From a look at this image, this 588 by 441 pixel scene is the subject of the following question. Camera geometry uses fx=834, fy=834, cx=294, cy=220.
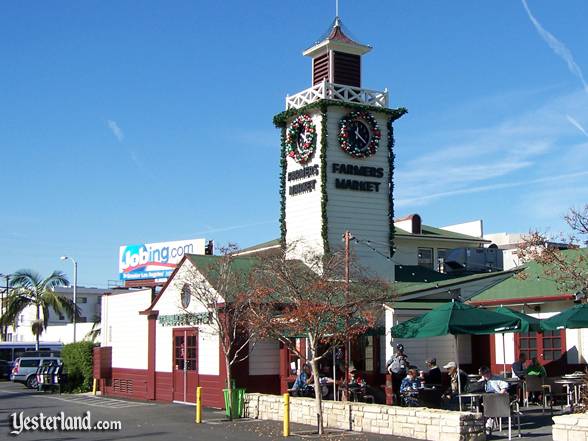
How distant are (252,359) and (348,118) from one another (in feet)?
31.6

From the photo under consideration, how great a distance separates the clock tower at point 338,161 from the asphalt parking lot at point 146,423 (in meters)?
7.64

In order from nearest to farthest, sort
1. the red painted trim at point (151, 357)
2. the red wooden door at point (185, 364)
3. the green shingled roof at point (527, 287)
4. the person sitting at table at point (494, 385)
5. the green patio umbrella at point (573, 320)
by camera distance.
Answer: the person sitting at table at point (494, 385)
the green patio umbrella at point (573, 320)
the green shingled roof at point (527, 287)
the red wooden door at point (185, 364)
the red painted trim at point (151, 357)

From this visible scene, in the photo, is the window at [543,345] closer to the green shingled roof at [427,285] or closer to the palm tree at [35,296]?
the green shingled roof at [427,285]

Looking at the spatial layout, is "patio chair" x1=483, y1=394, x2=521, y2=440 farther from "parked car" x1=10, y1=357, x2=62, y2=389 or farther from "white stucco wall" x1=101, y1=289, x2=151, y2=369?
"parked car" x1=10, y1=357, x2=62, y2=389

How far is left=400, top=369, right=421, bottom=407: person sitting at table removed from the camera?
18.9 meters

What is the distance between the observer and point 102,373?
32594 mm

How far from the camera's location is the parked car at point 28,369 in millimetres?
39500

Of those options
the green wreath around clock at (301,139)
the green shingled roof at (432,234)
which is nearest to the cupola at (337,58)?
the green wreath around clock at (301,139)

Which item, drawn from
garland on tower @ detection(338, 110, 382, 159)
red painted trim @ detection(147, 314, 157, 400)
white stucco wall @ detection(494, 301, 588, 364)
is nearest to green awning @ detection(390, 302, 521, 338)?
white stucco wall @ detection(494, 301, 588, 364)

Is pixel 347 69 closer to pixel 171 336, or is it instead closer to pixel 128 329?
pixel 171 336

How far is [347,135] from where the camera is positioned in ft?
96.1

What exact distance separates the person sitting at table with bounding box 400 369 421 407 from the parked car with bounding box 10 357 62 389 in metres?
24.3

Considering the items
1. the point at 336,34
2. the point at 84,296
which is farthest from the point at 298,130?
the point at 84,296

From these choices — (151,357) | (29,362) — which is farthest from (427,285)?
(29,362)
